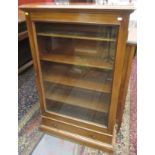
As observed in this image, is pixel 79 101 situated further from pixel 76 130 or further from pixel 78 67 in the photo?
pixel 78 67

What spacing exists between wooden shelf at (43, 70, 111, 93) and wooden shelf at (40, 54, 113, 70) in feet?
0.54

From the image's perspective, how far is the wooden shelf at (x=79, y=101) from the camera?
1.48 m

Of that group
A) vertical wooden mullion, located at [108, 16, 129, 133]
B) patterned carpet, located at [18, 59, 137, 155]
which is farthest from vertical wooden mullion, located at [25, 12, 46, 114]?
vertical wooden mullion, located at [108, 16, 129, 133]

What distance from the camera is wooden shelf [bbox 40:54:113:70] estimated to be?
4.11 ft

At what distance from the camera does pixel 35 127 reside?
5.67 feet

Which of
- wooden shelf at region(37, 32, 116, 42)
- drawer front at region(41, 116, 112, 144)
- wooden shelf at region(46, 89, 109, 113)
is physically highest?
wooden shelf at region(37, 32, 116, 42)

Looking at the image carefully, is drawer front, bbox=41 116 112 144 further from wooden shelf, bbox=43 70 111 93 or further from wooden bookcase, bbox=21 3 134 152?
wooden shelf, bbox=43 70 111 93

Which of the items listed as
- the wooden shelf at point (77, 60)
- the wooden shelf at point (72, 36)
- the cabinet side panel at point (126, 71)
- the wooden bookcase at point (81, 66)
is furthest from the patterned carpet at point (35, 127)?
the wooden shelf at point (72, 36)

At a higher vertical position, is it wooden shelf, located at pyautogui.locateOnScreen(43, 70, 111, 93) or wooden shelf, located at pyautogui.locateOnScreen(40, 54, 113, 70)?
wooden shelf, located at pyautogui.locateOnScreen(40, 54, 113, 70)

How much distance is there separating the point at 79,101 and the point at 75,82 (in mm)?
214
